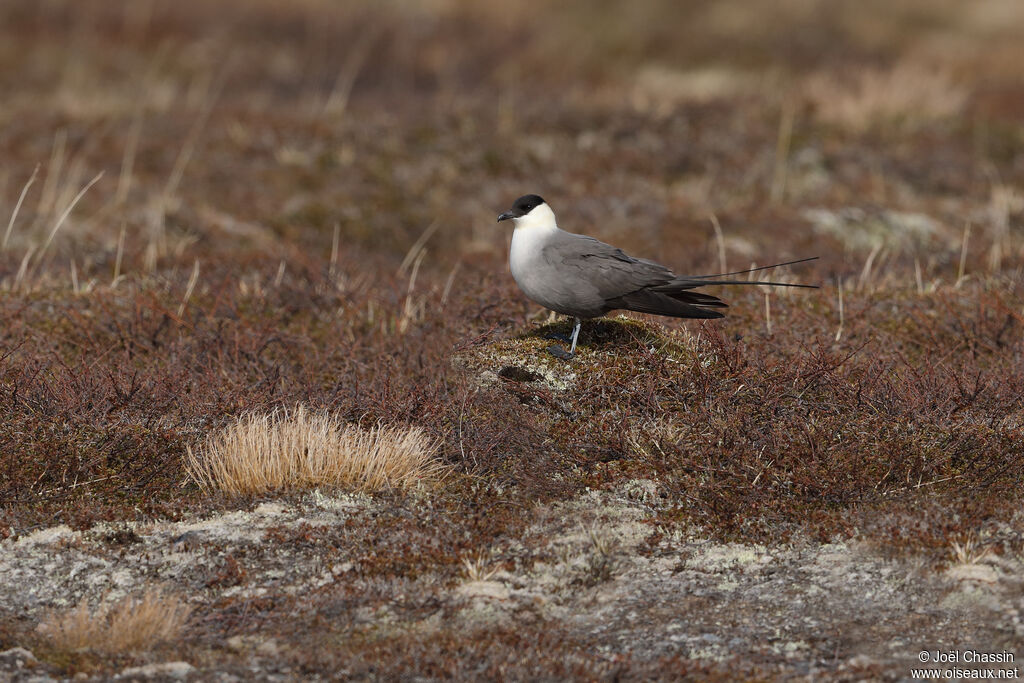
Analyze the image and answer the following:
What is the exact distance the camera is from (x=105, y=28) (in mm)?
19422

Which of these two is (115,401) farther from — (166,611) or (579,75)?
(579,75)

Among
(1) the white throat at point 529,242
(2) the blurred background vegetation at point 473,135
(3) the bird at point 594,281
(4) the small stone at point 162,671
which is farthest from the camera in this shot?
(2) the blurred background vegetation at point 473,135

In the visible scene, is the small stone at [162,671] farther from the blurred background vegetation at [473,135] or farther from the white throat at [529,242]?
the blurred background vegetation at [473,135]

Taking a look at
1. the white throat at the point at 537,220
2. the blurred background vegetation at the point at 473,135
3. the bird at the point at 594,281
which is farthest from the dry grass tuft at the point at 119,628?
the blurred background vegetation at the point at 473,135

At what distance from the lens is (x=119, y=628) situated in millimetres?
4344

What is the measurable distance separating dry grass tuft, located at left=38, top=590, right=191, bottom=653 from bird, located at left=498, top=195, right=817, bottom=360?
2.74m

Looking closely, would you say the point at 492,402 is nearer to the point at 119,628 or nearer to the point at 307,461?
the point at 307,461

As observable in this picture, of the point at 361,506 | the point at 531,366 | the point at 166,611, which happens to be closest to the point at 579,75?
the point at 531,366

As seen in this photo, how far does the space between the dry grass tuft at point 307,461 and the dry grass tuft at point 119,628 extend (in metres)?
1.09

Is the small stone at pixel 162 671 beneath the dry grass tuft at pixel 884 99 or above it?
beneath

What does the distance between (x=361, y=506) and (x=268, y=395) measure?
1.41m

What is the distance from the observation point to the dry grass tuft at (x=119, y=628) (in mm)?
4332

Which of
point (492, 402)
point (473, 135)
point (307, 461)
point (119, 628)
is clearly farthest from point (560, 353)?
point (473, 135)

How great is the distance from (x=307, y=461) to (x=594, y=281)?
1.94 metres
